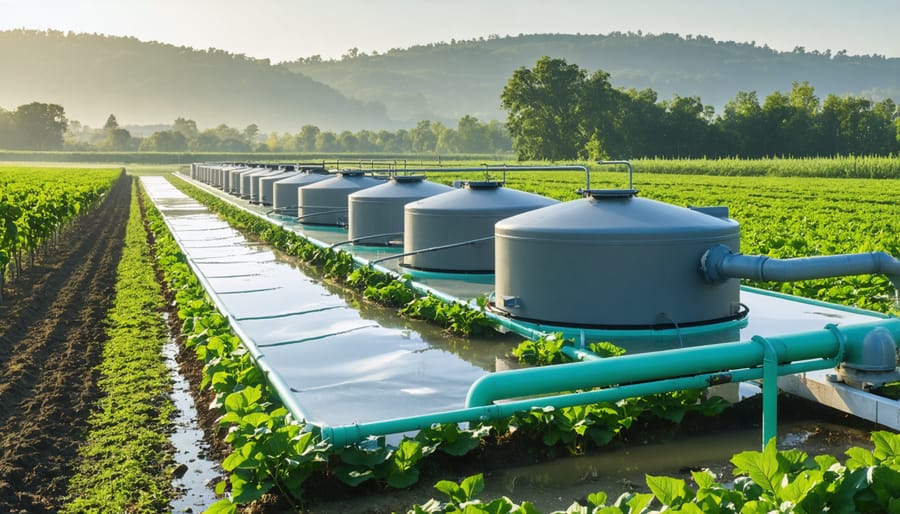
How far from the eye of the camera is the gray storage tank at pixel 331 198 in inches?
869

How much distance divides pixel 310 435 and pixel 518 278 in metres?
4.64

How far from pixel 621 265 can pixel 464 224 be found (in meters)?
4.67

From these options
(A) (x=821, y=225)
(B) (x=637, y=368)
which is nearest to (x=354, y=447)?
(B) (x=637, y=368)

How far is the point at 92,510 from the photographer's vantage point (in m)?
5.73

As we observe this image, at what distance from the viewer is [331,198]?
2223cm

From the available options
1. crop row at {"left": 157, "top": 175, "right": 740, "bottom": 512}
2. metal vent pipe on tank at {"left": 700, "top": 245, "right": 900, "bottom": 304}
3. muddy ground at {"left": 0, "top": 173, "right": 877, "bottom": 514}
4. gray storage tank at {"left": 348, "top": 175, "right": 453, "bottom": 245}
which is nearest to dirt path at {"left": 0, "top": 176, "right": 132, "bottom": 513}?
muddy ground at {"left": 0, "top": 173, "right": 877, "bottom": 514}

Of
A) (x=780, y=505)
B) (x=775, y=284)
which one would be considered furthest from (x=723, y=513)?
(x=775, y=284)

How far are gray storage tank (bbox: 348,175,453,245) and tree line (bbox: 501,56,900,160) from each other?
213 ft

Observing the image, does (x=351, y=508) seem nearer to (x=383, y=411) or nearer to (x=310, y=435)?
Answer: (x=310, y=435)

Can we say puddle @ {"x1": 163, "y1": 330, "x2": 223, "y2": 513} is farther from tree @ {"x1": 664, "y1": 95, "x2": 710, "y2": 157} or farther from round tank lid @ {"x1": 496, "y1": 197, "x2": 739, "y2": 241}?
tree @ {"x1": 664, "y1": 95, "x2": 710, "y2": 157}

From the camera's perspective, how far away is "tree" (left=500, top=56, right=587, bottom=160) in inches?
3686

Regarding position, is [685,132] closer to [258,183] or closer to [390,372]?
[258,183]

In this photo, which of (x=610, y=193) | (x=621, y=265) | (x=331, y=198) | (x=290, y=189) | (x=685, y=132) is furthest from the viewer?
(x=685, y=132)

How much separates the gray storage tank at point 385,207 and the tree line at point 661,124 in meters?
64.8
